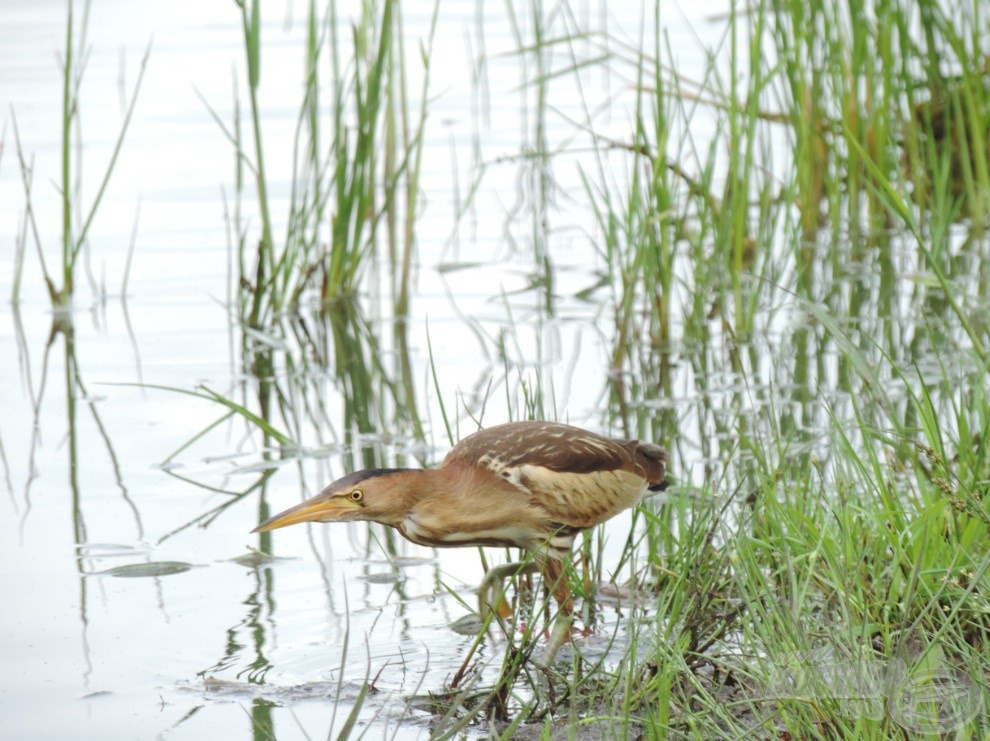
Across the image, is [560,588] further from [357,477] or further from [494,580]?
[357,477]

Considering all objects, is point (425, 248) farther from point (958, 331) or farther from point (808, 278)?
point (958, 331)

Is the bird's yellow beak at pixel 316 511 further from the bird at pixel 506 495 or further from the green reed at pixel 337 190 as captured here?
the green reed at pixel 337 190

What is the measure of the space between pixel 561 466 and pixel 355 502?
0.51m

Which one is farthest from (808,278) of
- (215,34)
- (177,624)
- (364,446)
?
(215,34)

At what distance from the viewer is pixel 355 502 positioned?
353 cm

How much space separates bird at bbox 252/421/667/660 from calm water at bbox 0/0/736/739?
7.3 inches

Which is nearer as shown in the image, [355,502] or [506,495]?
[355,502]

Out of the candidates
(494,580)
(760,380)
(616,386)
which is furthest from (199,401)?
(494,580)

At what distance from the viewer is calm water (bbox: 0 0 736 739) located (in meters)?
3.68

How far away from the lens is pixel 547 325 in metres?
6.20

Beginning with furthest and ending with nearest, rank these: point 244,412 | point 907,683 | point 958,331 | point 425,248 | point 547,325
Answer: point 425,248
point 547,325
point 958,331
point 244,412
point 907,683

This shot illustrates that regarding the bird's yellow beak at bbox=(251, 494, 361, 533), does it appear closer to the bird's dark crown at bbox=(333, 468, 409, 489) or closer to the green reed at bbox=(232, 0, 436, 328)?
the bird's dark crown at bbox=(333, 468, 409, 489)

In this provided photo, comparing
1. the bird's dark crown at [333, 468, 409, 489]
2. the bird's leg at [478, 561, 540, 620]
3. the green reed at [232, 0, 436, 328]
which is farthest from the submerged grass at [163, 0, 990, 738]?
the bird's dark crown at [333, 468, 409, 489]

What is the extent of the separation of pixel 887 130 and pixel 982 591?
3.77 metres
